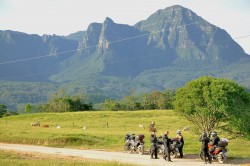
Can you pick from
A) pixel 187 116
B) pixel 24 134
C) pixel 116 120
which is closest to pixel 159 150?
pixel 187 116

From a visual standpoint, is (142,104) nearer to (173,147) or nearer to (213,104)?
(213,104)

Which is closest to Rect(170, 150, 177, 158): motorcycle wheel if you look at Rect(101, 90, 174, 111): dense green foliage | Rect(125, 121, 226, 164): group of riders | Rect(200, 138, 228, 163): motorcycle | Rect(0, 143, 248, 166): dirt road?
Rect(125, 121, 226, 164): group of riders

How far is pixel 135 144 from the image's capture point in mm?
31641

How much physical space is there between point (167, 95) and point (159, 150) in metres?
109

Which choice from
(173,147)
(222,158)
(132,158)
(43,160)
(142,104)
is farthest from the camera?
(142,104)

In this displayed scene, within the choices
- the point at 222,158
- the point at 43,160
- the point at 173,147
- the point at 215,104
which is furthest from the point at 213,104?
the point at 43,160

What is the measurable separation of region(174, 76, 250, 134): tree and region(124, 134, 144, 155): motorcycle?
15.8 feet

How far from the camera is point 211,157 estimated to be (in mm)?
26844

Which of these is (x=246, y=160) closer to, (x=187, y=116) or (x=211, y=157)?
(x=211, y=157)

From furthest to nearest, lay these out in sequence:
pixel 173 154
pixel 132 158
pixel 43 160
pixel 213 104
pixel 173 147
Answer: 1. pixel 213 104
2. pixel 173 154
3. pixel 173 147
4. pixel 132 158
5. pixel 43 160

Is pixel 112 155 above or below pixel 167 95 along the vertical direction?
below

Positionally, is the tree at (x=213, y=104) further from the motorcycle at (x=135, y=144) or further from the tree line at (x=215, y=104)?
the motorcycle at (x=135, y=144)

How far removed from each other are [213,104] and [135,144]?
7191 mm

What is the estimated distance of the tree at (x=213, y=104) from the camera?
30.8 metres
